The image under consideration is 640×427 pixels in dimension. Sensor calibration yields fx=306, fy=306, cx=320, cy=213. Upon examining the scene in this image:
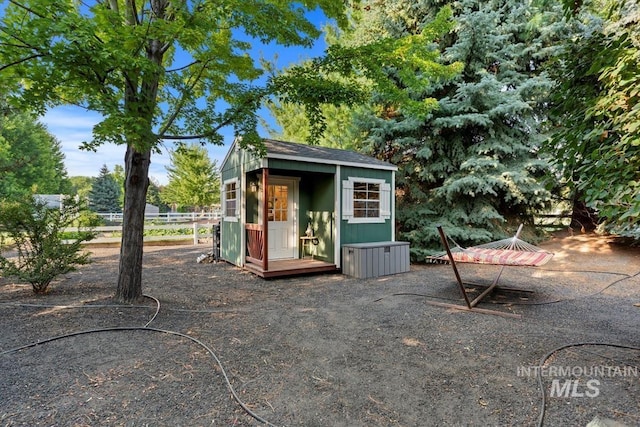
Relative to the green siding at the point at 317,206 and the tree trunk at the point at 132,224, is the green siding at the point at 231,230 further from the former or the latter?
the tree trunk at the point at 132,224

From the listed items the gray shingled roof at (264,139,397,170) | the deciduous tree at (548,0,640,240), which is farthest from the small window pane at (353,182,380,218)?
the deciduous tree at (548,0,640,240)

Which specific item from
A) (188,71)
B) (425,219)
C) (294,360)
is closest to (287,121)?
(425,219)

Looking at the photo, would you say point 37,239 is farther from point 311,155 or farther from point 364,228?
point 364,228

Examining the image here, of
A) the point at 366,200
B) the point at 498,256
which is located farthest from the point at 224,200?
the point at 498,256

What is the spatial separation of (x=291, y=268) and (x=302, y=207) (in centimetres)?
185

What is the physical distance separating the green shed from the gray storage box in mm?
325

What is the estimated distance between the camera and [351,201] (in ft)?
22.7

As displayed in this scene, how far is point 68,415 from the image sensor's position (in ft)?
6.24

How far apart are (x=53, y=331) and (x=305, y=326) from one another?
2.64 meters

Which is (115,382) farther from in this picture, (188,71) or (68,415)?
(188,71)

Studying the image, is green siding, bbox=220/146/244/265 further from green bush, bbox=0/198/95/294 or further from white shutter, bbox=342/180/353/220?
green bush, bbox=0/198/95/294

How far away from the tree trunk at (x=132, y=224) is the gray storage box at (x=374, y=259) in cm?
389

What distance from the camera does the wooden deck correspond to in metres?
6.04

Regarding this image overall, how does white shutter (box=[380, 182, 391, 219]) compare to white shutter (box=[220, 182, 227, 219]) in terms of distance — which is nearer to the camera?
white shutter (box=[380, 182, 391, 219])
